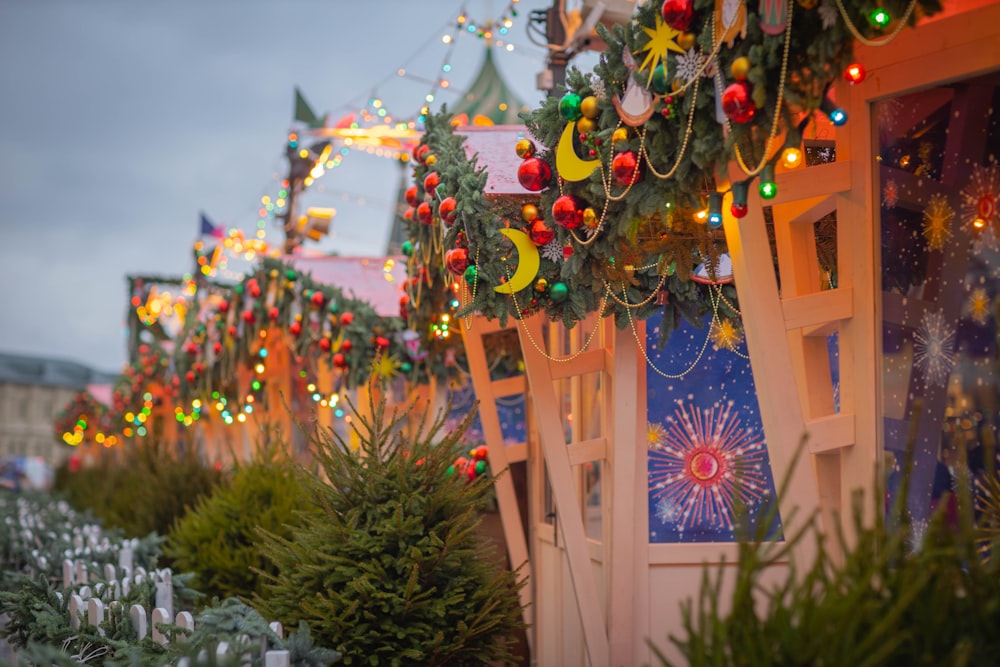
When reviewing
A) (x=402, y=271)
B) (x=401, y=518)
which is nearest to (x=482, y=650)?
(x=401, y=518)

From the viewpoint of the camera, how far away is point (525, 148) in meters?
6.01

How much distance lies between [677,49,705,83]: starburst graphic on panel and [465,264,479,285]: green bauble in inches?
91.2

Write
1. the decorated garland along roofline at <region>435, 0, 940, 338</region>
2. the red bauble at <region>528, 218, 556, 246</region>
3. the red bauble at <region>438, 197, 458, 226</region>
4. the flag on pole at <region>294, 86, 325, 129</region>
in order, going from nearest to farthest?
1. the decorated garland along roofline at <region>435, 0, 940, 338</region>
2. the red bauble at <region>528, 218, 556, 246</region>
3. the red bauble at <region>438, 197, 458, 226</region>
4. the flag on pole at <region>294, 86, 325, 129</region>

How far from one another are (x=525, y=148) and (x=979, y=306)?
230cm

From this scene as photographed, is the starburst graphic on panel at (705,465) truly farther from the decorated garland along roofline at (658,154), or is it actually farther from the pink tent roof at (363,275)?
the pink tent roof at (363,275)

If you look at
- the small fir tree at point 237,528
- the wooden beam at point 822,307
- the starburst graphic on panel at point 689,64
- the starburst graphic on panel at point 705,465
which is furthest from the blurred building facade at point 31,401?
the starburst graphic on panel at point 689,64

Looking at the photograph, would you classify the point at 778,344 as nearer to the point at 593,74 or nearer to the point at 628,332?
the point at 593,74

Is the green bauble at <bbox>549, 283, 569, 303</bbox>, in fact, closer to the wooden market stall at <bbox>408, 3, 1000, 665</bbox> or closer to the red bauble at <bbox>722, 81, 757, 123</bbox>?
the wooden market stall at <bbox>408, 3, 1000, 665</bbox>

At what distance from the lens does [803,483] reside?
201 inches

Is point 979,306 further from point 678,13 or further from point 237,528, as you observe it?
point 237,528

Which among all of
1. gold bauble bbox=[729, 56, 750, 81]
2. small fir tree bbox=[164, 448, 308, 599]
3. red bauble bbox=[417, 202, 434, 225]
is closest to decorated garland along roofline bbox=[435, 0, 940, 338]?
gold bauble bbox=[729, 56, 750, 81]

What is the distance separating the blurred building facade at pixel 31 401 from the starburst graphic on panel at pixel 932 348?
2585 inches

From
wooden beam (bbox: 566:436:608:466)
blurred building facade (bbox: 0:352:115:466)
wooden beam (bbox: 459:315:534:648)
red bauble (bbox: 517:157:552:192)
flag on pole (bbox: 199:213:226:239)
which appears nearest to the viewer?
red bauble (bbox: 517:157:552:192)

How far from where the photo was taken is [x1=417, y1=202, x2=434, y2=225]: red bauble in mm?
7684
